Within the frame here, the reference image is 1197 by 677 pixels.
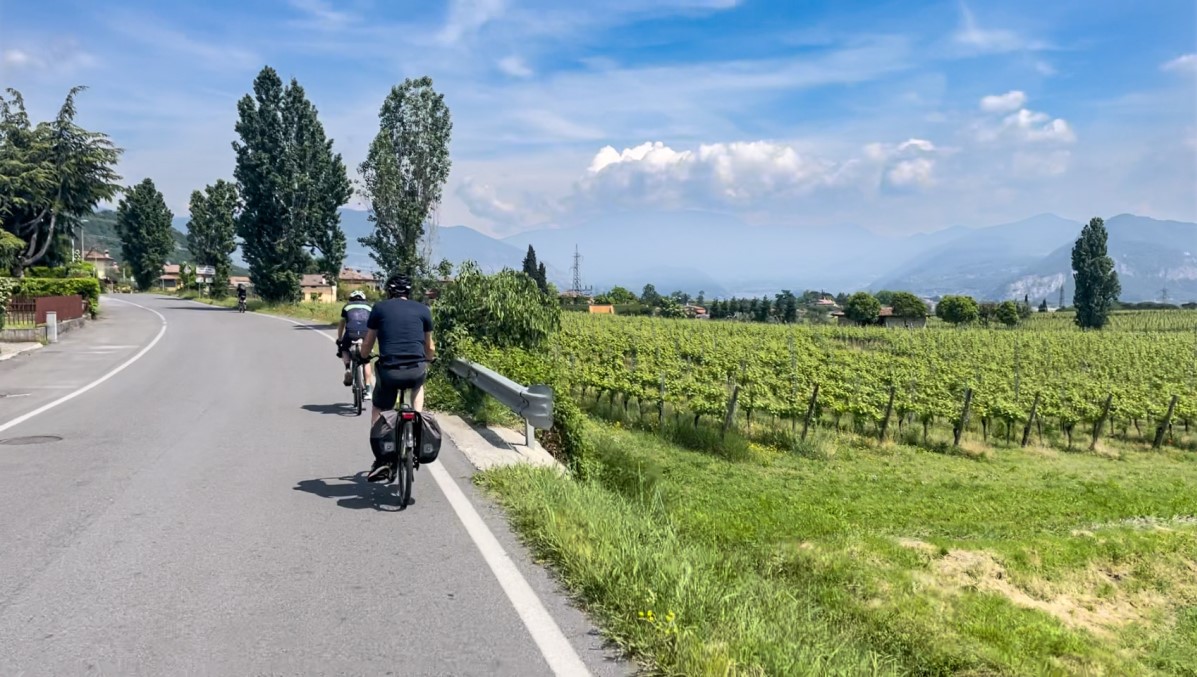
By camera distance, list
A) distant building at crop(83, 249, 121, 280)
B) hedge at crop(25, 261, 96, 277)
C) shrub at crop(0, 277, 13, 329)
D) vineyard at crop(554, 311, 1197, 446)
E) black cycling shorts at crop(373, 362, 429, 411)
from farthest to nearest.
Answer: distant building at crop(83, 249, 121, 280)
hedge at crop(25, 261, 96, 277)
shrub at crop(0, 277, 13, 329)
vineyard at crop(554, 311, 1197, 446)
black cycling shorts at crop(373, 362, 429, 411)

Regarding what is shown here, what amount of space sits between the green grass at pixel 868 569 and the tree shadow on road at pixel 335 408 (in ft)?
12.1

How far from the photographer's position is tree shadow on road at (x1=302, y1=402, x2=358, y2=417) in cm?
1126

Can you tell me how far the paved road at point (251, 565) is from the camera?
360 centimetres

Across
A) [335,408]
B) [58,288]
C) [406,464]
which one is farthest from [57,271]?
[406,464]

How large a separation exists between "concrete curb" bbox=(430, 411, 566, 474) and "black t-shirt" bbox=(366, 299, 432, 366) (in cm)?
145

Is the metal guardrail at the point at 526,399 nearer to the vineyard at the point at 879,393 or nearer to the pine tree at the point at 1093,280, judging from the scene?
the vineyard at the point at 879,393

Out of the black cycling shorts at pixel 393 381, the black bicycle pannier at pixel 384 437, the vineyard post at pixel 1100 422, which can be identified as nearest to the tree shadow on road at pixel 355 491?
the black bicycle pannier at pixel 384 437

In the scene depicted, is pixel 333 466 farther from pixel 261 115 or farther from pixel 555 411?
pixel 261 115

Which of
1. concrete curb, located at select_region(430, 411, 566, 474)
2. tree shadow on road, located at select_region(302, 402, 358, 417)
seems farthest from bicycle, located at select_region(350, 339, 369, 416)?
concrete curb, located at select_region(430, 411, 566, 474)

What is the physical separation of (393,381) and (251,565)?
1981 mm

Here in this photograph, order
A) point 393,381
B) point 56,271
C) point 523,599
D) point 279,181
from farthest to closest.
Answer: point 279,181
point 56,271
point 393,381
point 523,599

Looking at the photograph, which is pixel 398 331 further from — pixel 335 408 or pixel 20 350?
pixel 20 350

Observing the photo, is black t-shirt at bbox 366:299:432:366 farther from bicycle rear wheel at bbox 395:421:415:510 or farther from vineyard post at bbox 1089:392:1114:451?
vineyard post at bbox 1089:392:1114:451

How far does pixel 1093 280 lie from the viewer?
96.1m
